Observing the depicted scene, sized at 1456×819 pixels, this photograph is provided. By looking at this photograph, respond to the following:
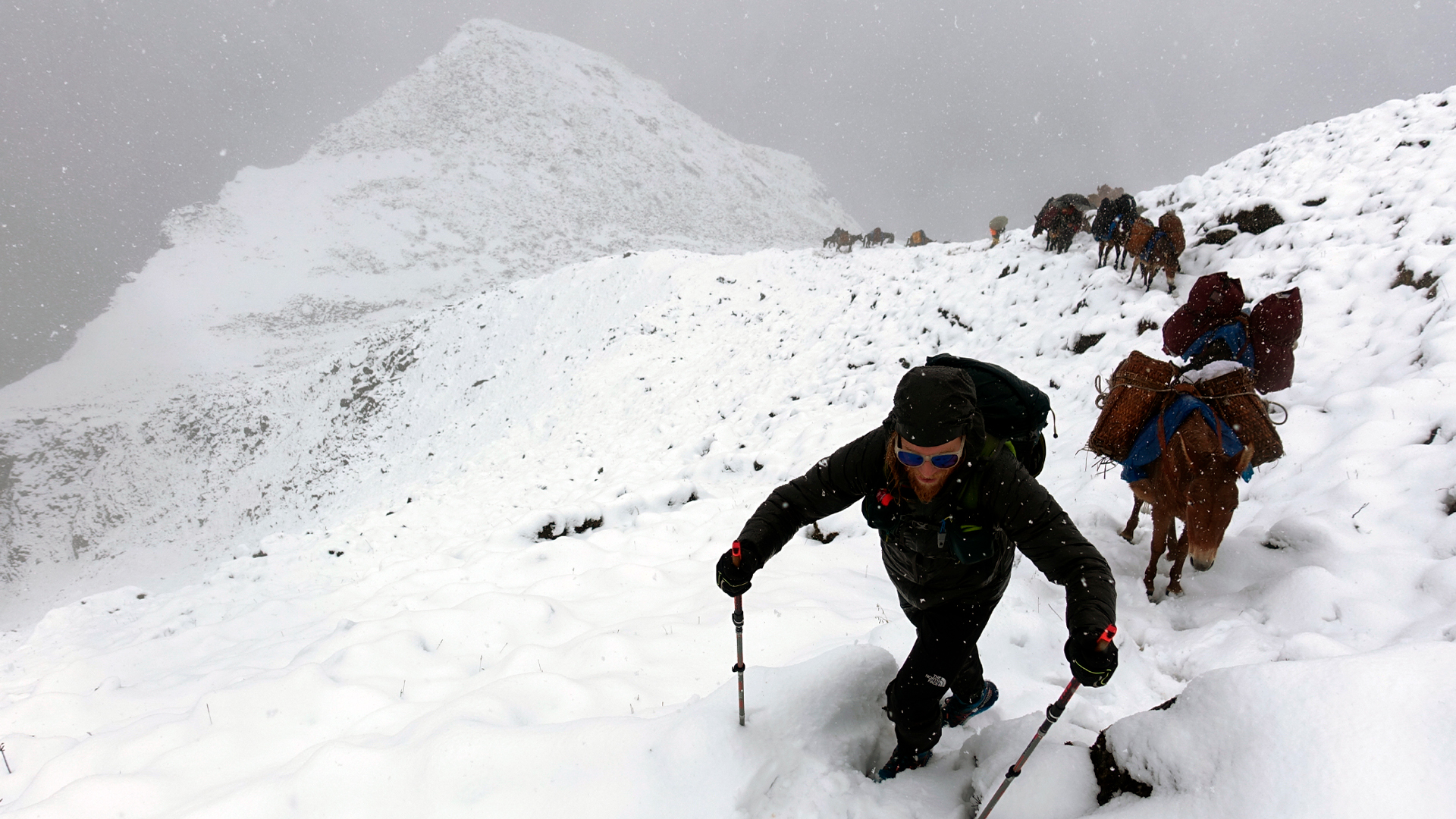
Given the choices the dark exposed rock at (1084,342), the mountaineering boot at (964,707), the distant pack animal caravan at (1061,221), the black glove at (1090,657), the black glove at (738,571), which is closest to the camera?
the black glove at (1090,657)

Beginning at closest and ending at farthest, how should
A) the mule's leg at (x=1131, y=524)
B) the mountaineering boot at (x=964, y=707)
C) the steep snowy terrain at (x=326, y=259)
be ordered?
the mountaineering boot at (x=964, y=707), the mule's leg at (x=1131, y=524), the steep snowy terrain at (x=326, y=259)

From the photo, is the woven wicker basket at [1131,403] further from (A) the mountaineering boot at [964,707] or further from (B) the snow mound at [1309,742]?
(B) the snow mound at [1309,742]

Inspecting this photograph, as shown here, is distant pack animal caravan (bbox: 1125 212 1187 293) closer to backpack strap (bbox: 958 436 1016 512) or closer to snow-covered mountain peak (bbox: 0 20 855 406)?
backpack strap (bbox: 958 436 1016 512)

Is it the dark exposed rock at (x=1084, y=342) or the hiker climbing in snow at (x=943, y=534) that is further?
the dark exposed rock at (x=1084, y=342)

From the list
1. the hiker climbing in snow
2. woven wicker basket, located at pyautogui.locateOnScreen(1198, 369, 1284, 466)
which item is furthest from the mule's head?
the hiker climbing in snow

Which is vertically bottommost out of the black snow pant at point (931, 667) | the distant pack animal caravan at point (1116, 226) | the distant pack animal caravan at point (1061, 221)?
the black snow pant at point (931, 667)

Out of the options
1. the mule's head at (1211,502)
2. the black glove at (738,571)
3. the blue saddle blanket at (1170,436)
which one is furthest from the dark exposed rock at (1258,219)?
the black glove at (738,571)

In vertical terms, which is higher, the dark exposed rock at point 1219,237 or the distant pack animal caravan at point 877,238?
the distant pack animal caravan at point 877,238

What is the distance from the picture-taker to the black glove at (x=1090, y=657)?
1.68 m

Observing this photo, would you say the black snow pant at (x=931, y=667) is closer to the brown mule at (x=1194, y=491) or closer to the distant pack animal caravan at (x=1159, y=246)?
the brown mule at (x=1194, y=491)

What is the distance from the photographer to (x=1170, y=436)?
11.5 ft

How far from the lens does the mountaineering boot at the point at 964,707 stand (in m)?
2.69

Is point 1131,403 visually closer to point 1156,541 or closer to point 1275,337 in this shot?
point 1156,541

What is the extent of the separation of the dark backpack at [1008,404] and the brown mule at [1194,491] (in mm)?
1851
